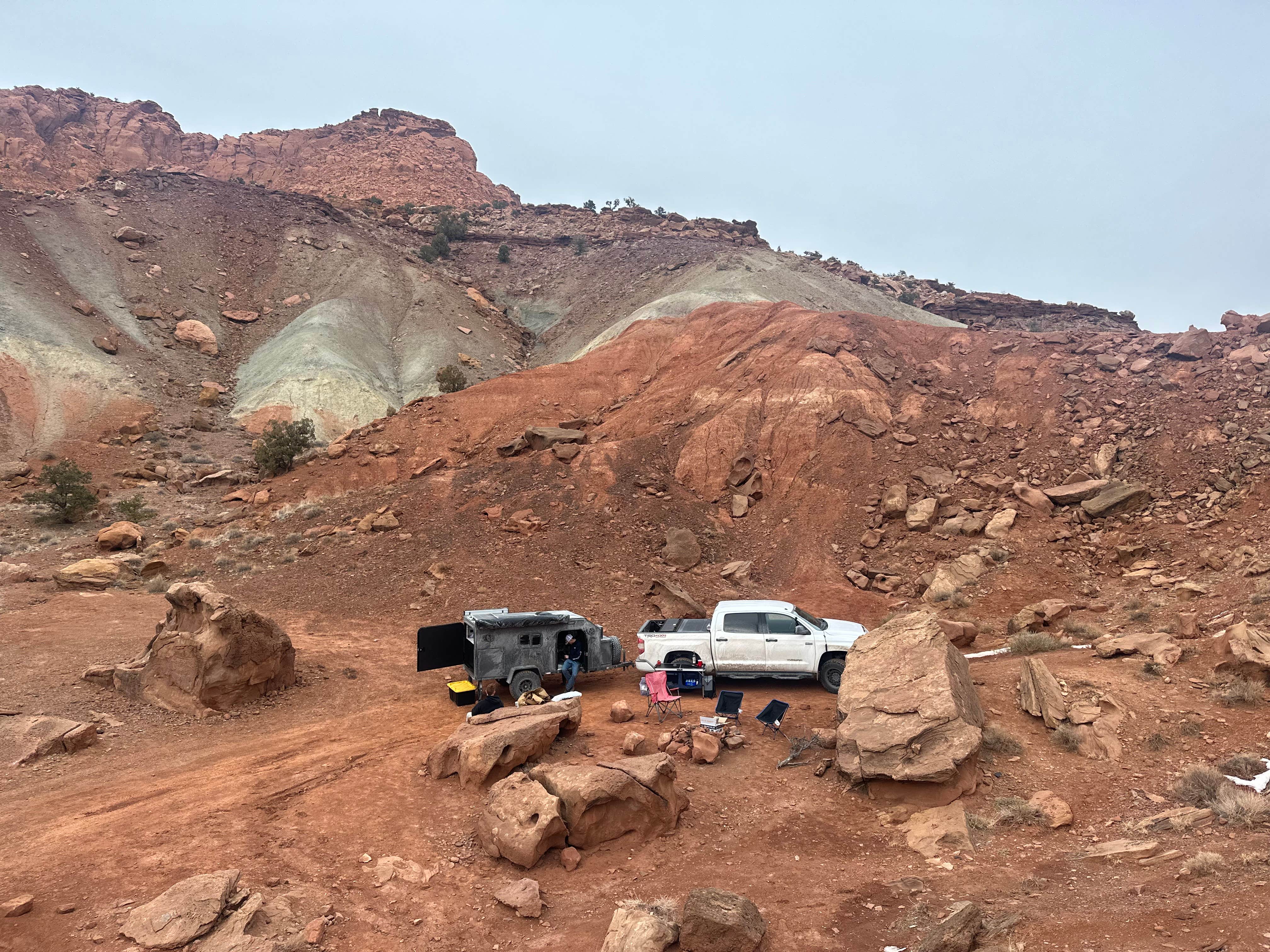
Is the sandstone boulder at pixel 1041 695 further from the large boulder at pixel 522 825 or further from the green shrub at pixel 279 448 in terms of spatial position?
the green shrub at pixel 279 448

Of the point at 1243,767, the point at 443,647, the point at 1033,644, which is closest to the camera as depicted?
the point at 1243,767

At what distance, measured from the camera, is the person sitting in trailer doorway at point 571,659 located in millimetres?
12414

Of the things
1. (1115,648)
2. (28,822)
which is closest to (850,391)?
(1115,648)

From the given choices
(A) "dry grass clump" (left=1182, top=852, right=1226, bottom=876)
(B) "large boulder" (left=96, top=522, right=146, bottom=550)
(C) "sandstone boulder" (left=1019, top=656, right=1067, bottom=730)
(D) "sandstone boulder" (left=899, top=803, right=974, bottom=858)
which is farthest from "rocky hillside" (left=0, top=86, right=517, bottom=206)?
(A) "dry grass clump" (left=1182, top=852, right=1226, bottom=876)

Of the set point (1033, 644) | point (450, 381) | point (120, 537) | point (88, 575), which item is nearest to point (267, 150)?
point (450, 381)

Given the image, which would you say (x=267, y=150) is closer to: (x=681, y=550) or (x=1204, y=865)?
(x=681, y=550)

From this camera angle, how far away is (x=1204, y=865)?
5531mm

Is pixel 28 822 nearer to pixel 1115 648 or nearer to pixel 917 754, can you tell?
pixel 917 754

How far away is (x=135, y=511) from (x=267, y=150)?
85.5 m

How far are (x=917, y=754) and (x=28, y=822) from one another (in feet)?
31.2

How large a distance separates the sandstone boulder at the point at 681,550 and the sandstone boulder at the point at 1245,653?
11602 millimetres

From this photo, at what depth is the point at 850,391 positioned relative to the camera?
2403 centimetres

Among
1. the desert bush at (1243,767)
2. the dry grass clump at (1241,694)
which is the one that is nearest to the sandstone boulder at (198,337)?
the dry grass clump at (1241,694)

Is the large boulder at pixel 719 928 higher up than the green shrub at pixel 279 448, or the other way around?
the green shrub at pixel 279 448
